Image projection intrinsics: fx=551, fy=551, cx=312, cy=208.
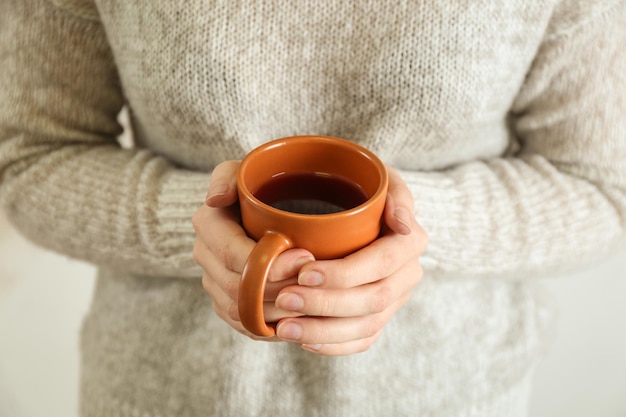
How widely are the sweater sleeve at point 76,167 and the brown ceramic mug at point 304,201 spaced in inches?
7.2

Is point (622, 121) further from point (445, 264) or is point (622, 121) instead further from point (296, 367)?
point (296, 367)

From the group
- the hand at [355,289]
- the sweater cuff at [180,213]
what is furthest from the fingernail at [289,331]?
the sweater cuff at [180,213]

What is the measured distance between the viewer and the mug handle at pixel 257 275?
0.40 m

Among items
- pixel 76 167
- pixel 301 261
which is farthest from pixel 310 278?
pixel 76 167

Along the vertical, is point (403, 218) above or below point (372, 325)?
above

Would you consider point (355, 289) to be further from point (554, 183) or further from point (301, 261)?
point (554, 183)

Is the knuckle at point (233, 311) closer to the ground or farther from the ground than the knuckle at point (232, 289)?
closer to the ground

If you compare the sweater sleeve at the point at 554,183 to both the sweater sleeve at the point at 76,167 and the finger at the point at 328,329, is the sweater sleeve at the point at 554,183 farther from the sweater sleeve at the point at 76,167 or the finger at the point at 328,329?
the sweater sleeve at the point at 76,167

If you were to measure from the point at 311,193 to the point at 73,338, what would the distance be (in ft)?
3.99

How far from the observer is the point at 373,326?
0.52m

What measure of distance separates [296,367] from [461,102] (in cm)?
38

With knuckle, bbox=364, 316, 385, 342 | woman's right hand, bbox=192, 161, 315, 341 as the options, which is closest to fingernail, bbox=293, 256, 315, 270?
woman's right hand, bbox=192, 161, 315, 341

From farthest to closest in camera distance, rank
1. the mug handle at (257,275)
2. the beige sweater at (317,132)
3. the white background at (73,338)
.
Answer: the white background at (73,338) < the beige sweater at (317,132) < the mug handle at (257,275)

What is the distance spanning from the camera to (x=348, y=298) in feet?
1.55
